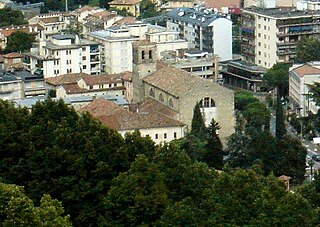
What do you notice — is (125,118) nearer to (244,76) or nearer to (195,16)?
(244,76)

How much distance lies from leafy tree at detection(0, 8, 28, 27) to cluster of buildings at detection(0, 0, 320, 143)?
4.16 ft

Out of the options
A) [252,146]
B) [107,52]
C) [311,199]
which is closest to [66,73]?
[107,52]

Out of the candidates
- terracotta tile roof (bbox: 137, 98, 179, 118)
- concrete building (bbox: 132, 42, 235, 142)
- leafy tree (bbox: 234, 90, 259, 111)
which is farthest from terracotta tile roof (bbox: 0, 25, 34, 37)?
terracotta tile roof (bbox: 137, 98, 179, 118)

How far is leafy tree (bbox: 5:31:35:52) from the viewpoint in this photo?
55719 millimetres

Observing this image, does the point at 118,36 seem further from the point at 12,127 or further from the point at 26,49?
the point at 12,127

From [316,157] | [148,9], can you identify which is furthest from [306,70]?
[148,9]

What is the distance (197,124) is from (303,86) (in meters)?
7.10

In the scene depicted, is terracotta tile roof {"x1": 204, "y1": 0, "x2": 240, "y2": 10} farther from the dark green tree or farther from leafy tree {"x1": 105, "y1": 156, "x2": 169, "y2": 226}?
leafy tree {"x1": 105, "y1": 156, "x2": 169, "y2": 226}

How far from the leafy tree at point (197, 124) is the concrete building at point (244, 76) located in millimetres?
9847

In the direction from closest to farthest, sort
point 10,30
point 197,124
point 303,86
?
Result: 1. point 197,124
2. point 303,86
3. point 10,30

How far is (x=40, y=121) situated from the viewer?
3016 centimetres

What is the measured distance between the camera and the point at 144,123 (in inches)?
1590

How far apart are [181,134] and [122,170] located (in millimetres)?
12501

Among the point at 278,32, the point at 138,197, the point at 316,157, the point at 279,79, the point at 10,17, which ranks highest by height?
the point at 138,197
